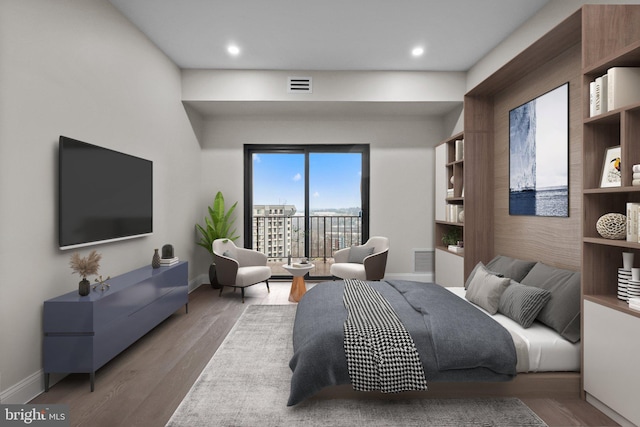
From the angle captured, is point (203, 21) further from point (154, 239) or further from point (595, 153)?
point (595, 153)

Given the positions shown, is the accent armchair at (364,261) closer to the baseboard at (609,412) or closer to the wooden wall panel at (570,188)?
the wooden wall panel at (570,188)

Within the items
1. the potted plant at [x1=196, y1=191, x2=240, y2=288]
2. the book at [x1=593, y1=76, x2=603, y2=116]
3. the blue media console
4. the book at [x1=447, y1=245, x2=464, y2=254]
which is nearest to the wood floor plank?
the blue media console

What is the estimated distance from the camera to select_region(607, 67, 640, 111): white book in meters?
1.77

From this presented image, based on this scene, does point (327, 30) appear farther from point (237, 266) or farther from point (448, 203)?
point (237, 266)

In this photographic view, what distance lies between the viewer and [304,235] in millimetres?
5207

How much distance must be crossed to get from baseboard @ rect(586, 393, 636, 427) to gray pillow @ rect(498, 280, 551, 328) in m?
0.50

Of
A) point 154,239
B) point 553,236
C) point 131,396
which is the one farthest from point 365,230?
point 131,396

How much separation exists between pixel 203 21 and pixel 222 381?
131 inches

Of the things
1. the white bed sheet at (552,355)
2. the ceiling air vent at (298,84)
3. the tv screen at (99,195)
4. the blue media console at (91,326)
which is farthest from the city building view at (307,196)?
the white bed sheet at (552,355)

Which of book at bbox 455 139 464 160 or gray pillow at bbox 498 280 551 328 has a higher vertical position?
book at bbox 455 139 464 160

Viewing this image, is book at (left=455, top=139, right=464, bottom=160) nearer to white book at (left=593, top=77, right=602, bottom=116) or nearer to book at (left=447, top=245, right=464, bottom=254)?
book at (left=447, top=245, right=464, bottom=254)

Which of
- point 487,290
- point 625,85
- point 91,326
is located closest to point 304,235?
point 487,290

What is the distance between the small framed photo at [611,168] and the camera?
6.02ft

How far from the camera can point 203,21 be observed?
319 cm
